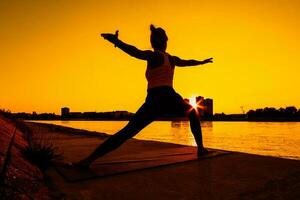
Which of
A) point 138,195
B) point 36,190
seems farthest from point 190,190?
point 36,190

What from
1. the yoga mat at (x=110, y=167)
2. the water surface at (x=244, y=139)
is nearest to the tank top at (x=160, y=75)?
the yoga mat at (x=110, y=167)

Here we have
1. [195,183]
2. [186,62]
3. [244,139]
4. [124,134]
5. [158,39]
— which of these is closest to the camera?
[195,183]

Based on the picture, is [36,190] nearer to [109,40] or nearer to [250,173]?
[109,40]

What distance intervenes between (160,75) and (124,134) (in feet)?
3.33

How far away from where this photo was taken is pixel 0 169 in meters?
2.50

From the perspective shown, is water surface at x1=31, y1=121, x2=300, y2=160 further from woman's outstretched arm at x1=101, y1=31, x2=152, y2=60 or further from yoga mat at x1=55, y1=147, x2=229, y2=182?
woman's outstretched arm at x1=101, y1=31, x2=152, y2=60

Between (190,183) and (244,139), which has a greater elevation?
(190,183)

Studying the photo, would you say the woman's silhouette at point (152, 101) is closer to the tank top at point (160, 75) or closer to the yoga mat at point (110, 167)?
the tank top at point (160, 75)

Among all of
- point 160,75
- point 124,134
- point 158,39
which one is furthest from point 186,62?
point 124,134

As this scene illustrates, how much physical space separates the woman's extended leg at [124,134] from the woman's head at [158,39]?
100 cm

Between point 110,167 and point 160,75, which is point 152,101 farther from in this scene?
point 110,167

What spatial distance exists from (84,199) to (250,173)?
222 cm

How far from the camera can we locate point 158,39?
4.06 m

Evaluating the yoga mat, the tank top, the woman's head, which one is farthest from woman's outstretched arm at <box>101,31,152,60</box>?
the yoga mat
